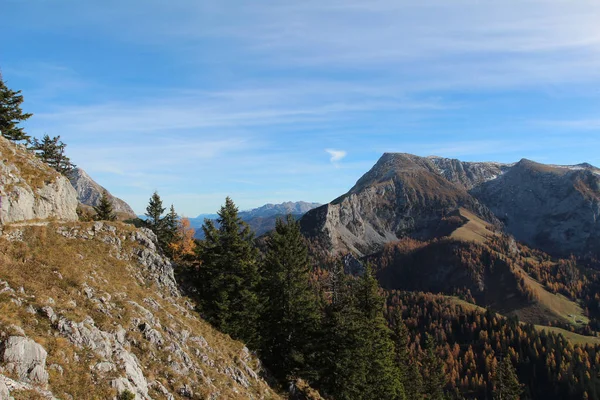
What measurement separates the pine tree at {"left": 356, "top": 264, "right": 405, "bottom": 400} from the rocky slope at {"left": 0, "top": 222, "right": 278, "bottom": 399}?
13208 mm

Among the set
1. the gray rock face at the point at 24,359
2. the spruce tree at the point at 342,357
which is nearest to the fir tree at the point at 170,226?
the spruce tree at the point at 342,357

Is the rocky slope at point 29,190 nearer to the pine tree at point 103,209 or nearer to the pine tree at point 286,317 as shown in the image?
the pine tree at point 103,209

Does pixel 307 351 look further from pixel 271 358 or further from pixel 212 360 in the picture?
pixel 212 360

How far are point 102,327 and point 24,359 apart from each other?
6.55 meters

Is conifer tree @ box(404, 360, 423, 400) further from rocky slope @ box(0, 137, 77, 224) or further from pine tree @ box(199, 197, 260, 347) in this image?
rocky slope @ box(0, 137, 77, 224)

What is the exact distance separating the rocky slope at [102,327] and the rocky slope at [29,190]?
328 cm

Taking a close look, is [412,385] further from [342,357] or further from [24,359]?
[24,359]

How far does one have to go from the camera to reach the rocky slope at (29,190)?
3197 cm

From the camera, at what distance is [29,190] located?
34.7 metres

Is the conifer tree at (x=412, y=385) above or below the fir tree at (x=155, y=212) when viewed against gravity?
below

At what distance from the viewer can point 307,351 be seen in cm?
4384

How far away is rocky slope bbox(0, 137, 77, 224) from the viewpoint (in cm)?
3197

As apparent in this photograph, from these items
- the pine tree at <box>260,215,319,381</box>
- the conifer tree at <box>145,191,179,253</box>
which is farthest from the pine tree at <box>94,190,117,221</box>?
the pine tree at <box>260,215,319,381</box>

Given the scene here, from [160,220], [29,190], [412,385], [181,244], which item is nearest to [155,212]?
[160,220]
